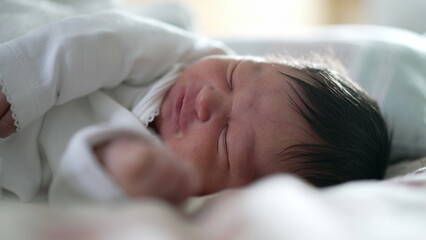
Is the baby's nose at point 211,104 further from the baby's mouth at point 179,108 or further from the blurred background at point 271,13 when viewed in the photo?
the blurred background at point 271,13

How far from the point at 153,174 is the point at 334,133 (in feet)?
1.21

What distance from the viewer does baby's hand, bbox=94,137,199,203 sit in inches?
14.2

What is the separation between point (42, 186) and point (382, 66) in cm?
72

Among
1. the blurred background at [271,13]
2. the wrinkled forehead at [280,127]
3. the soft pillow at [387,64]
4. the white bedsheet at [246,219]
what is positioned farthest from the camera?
the blurred background at [271,13]

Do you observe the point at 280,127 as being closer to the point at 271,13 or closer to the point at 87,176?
A: the point at 87,176

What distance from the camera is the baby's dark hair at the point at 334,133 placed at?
0.63 metres

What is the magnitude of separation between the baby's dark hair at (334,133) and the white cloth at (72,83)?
0.23m

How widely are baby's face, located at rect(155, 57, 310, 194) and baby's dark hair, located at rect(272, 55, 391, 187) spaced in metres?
0.02

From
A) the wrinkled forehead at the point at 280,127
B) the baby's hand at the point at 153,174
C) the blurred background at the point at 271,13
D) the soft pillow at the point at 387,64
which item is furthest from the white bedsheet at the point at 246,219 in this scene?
the blurred background at the point at 271,13

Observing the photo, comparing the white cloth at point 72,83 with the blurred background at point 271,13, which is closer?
the white cloth at point 72,83

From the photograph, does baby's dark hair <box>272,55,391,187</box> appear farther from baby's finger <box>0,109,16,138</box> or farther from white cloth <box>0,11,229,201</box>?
baby's finger <box>0,109,16,138</box>

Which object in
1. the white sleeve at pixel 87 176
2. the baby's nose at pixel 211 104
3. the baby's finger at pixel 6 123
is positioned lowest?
the baby's finger at pixel 6 123

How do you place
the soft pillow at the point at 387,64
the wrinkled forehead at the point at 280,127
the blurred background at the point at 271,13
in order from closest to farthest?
the wrinkled forehead at the point at 280,127 → the soft pillow at the point at 387,64 → the blurred background at the point at 271,13

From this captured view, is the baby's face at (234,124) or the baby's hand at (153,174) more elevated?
the baby's hand at (153,174)
